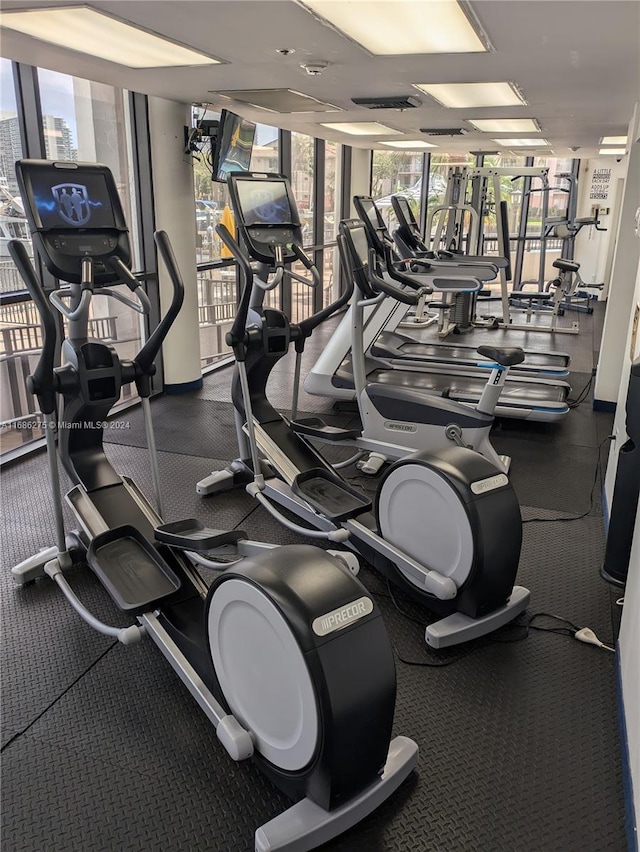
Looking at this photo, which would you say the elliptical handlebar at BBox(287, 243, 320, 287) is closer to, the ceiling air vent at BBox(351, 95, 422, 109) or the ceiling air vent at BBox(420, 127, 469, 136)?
the ceiling air vent at BBox(351, 95, 422, 109)

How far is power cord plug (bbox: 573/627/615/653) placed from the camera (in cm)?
244

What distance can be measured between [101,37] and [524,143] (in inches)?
231

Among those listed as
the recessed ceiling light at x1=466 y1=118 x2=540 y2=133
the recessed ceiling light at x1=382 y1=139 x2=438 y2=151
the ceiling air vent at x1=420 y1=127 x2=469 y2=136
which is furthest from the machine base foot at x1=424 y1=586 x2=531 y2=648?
the recessed ceiling light at x1=382 y1=139 x2=438 y2=151

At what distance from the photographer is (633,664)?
198 centimetres

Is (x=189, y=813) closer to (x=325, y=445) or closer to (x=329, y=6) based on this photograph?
(x=329, y=6)

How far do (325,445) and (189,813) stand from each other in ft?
9.46

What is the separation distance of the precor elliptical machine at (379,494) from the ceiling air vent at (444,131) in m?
3.16

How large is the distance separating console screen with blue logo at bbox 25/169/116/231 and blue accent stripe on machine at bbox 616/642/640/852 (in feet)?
8.28

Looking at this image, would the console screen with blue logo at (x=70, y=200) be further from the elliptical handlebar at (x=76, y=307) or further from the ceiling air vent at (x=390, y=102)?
the ceiling air vent at (x=390, y=102)

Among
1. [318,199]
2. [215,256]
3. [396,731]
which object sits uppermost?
[318,199]

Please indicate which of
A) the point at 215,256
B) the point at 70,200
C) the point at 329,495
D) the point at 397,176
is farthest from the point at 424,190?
the point at 70,200

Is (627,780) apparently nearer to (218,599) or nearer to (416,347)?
(218,599)

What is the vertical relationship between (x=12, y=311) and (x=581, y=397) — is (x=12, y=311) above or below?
above

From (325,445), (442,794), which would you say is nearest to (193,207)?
(325,445)
